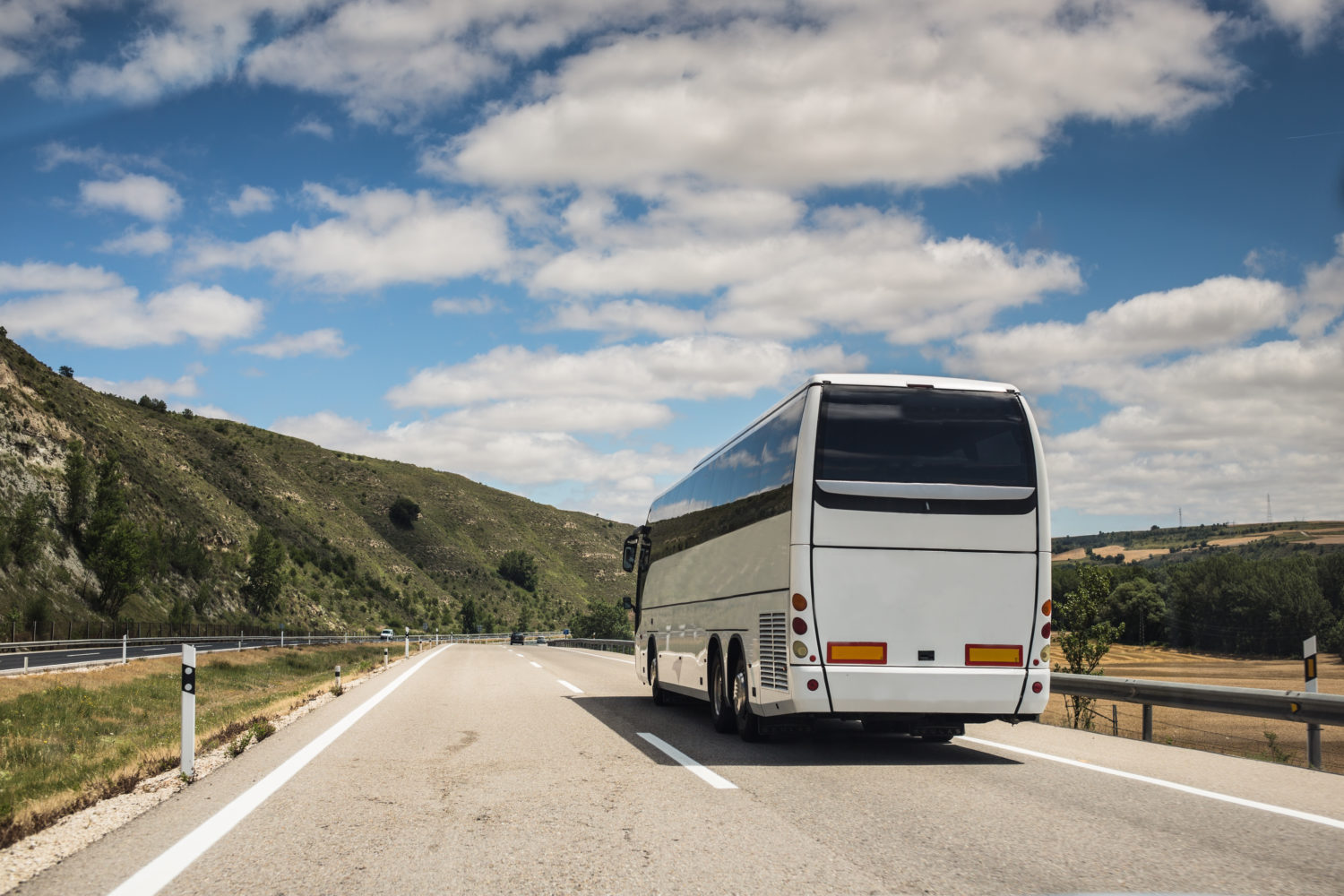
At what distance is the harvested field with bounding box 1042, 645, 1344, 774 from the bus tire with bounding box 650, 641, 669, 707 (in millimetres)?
6691

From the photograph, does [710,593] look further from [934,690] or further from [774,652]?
[934,690]

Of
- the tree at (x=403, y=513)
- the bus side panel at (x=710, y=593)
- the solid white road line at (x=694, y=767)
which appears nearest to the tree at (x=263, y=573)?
the tree at (x=403, y=513)

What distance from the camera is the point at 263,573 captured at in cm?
8169

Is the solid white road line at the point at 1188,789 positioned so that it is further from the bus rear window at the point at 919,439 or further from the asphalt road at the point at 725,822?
the bus rear window at the point at 919,439

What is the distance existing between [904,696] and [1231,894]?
477 centimetres

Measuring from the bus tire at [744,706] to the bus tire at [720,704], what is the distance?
0.29 m

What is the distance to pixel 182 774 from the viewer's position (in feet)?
29.5

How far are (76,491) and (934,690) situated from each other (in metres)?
67.7

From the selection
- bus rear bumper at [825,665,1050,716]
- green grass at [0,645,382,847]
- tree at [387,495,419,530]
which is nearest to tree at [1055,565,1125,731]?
green grass at [0,645,382,847]

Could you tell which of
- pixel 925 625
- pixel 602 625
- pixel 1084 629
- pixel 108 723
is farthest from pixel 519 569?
pixel 925 625

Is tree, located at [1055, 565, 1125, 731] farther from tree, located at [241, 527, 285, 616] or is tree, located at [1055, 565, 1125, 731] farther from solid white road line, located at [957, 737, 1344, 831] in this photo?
tree, located at [241, 527, 285, 616]

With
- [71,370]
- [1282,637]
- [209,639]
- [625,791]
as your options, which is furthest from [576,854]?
[1282,637]

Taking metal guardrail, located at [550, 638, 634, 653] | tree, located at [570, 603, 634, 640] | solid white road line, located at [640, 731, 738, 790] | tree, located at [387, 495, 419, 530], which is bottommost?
tree, located at [570, 603, 634, 640]

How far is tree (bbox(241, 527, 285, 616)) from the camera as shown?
3201 inches
